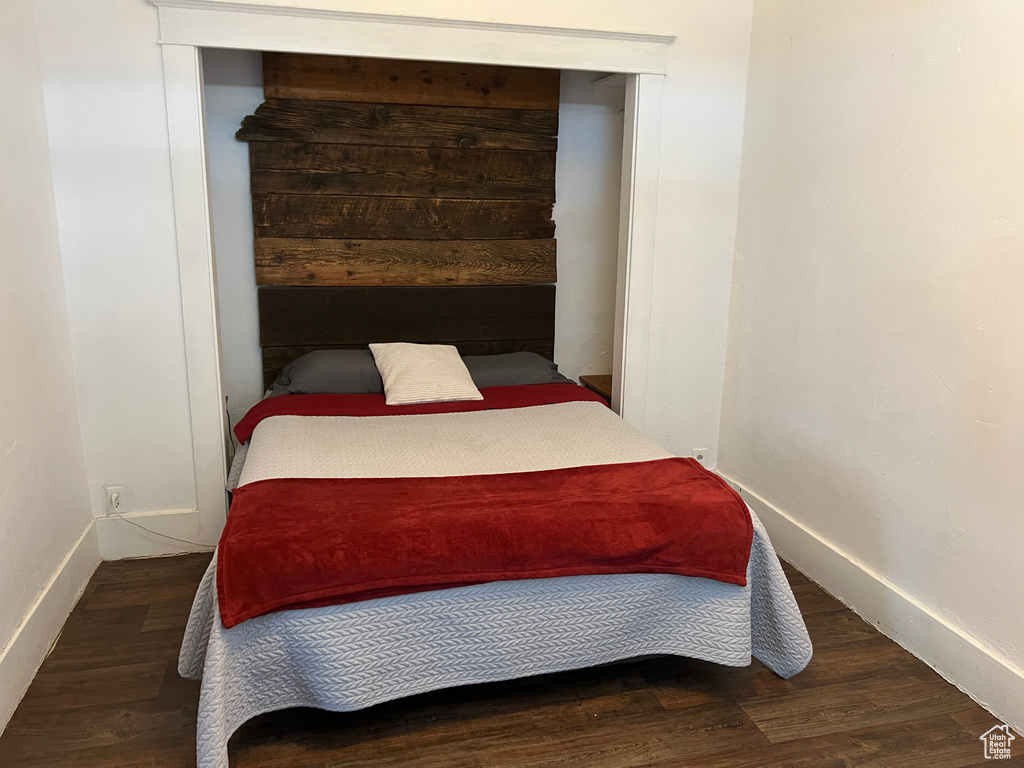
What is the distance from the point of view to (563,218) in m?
3.91

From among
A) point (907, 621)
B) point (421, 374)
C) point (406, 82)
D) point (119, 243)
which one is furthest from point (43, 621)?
point (907, 621)

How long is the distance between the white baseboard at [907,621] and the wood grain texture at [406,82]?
2208 mm

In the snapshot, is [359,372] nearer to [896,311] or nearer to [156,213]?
[156,213]

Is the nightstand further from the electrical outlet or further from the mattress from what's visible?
the electrical outlet

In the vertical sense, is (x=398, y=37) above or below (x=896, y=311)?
above

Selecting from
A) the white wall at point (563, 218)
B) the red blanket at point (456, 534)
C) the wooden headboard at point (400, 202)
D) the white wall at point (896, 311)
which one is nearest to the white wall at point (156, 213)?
the white wall at point (896, 311)

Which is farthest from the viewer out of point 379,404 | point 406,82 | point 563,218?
point 563,218

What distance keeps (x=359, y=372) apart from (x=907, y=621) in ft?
7.45

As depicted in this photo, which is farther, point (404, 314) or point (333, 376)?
point (404, 314)

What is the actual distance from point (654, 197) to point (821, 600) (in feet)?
5.63

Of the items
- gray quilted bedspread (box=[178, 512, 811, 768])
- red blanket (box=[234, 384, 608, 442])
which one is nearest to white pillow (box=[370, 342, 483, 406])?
red blanket (box=[234, 384, 608, 442])

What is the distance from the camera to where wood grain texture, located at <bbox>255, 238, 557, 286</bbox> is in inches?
139

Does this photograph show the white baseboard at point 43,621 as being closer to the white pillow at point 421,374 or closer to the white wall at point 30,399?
the white wall at point 30,399

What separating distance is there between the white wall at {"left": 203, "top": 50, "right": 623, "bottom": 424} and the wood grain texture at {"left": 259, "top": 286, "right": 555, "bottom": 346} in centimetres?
13
